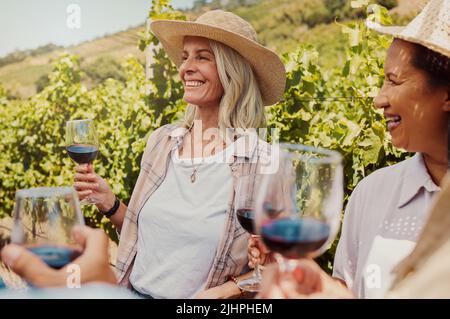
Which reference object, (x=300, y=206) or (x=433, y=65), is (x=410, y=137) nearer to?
(x=433, y=65)

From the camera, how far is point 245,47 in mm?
2225

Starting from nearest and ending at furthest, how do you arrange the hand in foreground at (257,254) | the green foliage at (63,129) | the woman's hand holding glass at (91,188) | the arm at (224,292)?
the hand in foreground at (257,254)
the arm at (224,292)
the woman's hand holding glass at (91,188)
the green foliage at (63,129)

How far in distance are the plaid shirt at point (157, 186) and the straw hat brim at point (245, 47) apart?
305 mm

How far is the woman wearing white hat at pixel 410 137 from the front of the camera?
5.13ft

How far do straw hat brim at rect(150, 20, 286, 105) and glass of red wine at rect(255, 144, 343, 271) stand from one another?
3.70ft

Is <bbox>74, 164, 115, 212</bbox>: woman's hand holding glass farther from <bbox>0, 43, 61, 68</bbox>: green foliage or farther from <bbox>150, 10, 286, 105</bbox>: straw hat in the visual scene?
<bbox>0, 43, 61, 68</bbox>: green foliage

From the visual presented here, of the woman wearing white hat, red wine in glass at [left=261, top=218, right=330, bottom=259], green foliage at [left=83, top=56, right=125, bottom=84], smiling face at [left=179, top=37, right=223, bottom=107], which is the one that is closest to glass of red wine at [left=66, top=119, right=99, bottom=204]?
smiling face at [left=179, top=37, right=223, bottom=107]

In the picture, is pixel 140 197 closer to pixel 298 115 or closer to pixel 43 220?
pixel 43 220

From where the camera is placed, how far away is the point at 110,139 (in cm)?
442

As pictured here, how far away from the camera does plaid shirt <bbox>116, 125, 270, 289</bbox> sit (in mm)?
2002

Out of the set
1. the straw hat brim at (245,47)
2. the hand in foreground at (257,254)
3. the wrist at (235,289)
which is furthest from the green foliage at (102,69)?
the hand in foreground at (257,254)

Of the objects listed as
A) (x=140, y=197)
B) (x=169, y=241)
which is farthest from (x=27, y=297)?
(x=140, y=197)

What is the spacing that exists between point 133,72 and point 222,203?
284 cm

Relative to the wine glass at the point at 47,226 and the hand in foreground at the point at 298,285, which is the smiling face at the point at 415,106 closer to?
the hand in foreground at the point at 298,285
